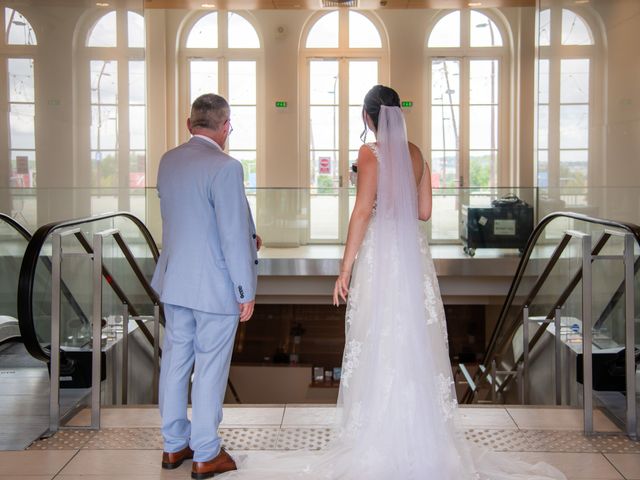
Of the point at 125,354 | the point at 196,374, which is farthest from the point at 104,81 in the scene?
the point at 196,374

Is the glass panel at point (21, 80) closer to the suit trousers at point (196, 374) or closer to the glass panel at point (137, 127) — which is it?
the glass panel at point (137, 127)

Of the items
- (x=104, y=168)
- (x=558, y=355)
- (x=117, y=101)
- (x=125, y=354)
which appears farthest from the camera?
(x=117, y=101)

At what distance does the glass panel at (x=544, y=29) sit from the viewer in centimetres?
868

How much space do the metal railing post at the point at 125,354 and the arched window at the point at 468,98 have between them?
806cm

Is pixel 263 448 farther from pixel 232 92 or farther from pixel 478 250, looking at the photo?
pixel 232 92

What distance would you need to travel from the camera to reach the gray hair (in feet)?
11.1

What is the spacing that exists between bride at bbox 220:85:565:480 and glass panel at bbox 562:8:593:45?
4329mm

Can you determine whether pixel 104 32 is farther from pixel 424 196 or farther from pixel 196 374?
pixel 196 374

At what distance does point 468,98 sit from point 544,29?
382cm

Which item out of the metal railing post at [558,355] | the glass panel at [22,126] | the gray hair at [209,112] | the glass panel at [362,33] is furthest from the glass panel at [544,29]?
the gray hair at [209,112]

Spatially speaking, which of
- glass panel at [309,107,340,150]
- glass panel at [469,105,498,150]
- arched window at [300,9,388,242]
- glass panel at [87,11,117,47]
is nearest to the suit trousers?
glass panel at [87,11,117,47]

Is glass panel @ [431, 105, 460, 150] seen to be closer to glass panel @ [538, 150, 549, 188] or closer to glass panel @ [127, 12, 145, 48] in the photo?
glass panel @ [538, 150, 549, 188]

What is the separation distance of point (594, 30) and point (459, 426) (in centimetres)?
478

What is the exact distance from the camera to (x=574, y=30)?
7.66 metres
